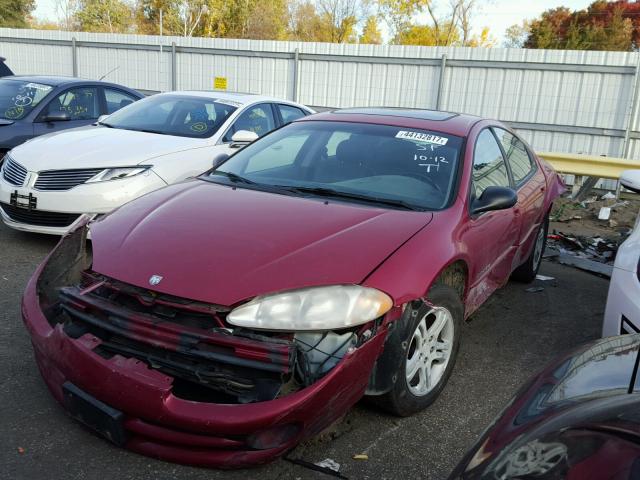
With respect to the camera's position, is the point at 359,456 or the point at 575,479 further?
the point at 359,456

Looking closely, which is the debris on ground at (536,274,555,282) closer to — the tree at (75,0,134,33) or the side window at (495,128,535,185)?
the side window at (495,128,535,185)

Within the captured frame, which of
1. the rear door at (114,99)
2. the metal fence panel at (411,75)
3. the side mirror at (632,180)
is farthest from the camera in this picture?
the metal fence panel at (411,75)

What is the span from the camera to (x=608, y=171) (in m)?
8.87

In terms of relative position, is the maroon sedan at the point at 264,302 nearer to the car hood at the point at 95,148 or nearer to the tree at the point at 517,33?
the car hood at the point at 95,148

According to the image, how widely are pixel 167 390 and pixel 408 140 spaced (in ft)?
7.54

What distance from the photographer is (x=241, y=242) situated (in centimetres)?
273

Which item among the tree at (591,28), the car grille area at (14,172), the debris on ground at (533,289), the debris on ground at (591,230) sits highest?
the tree at (591,28)

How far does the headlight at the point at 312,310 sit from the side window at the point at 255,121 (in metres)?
4.01

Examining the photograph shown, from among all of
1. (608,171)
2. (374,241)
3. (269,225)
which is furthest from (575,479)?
(608,171)

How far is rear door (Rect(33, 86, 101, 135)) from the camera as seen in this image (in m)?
6.93

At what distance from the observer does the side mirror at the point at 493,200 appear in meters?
3.42

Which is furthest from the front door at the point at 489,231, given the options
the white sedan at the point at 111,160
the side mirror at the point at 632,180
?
the white sedan at the point at 111,160

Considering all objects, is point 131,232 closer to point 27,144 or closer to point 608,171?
point 27,144

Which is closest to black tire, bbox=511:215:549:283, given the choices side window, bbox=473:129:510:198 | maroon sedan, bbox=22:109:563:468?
side window, bbox=473:129:510:198
